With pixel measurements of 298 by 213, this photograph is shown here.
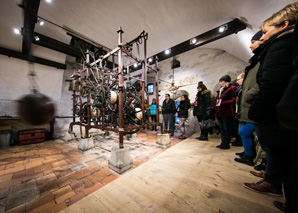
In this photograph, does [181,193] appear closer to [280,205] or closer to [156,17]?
[280,205]

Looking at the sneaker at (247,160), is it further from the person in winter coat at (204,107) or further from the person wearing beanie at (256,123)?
the person in winter coat at (204,107)

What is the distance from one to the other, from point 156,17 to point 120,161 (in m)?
4.36

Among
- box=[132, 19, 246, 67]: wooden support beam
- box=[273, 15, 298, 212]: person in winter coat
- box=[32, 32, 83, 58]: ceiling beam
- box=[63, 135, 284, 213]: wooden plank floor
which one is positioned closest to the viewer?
box=[273, 15, 298, 212]: person in winter coat

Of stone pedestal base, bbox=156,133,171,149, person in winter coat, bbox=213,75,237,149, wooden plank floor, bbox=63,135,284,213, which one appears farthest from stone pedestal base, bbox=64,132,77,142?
person in winter coat, bbox=213,75,237,149

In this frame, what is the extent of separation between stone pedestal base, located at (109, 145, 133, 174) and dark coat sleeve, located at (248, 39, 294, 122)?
6.01 feet

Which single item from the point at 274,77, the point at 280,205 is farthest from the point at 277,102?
the point at 280,205

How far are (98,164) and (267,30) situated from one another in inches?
122

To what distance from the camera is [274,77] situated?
0.79 meters

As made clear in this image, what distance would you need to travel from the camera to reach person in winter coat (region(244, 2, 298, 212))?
2.53 ft

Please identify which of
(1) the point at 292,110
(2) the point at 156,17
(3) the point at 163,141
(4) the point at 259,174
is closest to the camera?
(1) the point at 292,110

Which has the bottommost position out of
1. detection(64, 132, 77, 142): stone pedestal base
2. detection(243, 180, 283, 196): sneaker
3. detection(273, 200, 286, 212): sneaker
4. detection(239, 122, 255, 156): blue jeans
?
detection(64, 132, 77, 142): stone pedestal base

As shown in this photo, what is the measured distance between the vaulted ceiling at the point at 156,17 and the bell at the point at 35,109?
6.68ft

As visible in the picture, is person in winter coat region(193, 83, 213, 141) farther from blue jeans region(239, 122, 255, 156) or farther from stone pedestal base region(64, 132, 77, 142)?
stone pedestal base region(64, 132, 77, 142)

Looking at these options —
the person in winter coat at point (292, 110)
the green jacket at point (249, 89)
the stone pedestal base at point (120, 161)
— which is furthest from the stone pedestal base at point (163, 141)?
the person in winter coat at point (292, 110)
